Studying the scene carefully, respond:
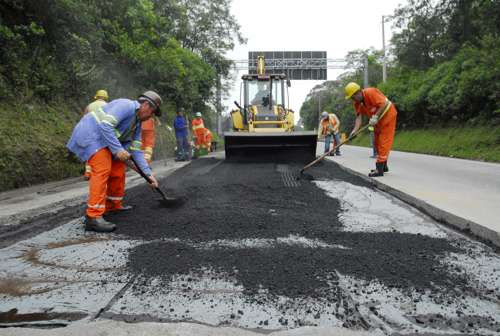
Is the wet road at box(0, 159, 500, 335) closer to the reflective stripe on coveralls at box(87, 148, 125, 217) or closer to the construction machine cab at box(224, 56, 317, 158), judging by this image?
the reflective stripe on coveralls at box(87, 148, 125, 217)

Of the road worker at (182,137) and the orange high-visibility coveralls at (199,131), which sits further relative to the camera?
the orange high-visibility coveralls at (199,131)

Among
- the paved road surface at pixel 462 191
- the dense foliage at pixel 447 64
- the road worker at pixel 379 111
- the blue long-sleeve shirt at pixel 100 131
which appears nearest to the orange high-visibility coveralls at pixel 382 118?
the road worker at pixel 379 111

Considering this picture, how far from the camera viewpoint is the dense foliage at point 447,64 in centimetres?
1302

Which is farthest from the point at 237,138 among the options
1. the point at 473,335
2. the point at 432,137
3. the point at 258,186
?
the point at 432,137

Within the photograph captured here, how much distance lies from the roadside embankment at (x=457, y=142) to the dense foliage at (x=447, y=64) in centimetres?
53

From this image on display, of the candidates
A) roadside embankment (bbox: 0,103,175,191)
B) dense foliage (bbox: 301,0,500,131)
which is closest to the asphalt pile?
roadside embankment (bbox: 0,103,175,191)

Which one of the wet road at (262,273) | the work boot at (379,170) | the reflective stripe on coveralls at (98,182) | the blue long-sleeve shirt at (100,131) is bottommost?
the wet road at (262,273)

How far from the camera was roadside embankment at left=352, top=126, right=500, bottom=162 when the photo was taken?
11.5 metres

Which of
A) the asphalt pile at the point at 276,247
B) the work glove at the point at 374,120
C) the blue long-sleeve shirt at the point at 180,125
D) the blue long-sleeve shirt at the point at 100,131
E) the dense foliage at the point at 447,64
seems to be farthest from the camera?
the dense foliage at the point at 447,64

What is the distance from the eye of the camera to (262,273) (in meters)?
2.29

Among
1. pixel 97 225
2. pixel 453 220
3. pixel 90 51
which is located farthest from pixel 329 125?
pixel 97 225

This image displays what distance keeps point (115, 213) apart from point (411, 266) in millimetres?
3148

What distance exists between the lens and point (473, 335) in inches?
64.0

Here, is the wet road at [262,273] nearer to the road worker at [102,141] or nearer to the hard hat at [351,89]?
the road worker at [102,141]
